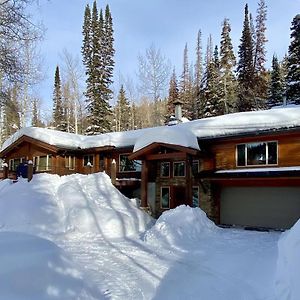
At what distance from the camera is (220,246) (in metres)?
11.6

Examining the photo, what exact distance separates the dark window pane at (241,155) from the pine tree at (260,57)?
759 inches

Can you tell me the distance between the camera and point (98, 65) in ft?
125

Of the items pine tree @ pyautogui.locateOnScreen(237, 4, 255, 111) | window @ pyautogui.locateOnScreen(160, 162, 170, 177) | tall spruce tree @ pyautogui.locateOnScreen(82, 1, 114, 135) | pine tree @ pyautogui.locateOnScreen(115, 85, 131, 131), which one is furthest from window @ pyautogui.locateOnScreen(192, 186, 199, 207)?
pine tree @ pyautogui.locateOnScreen(115, 85, 131, 131)

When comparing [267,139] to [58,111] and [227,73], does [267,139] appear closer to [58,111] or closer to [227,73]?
[227,73]

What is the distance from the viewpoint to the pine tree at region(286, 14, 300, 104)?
28.8 m

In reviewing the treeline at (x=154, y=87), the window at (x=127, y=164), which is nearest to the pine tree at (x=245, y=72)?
the treeline at (x=154, y=87)

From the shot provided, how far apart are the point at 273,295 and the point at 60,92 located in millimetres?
41197

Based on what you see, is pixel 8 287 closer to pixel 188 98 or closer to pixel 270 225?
pixel 270 225

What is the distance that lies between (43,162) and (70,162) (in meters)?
1.88

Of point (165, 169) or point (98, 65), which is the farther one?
point (98, 65)

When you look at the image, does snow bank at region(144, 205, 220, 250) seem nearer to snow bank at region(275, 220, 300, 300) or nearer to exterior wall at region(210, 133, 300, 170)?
exterior wall at region(210, 133, 300, 170)

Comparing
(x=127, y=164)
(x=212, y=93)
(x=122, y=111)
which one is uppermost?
(x=212, y=93)

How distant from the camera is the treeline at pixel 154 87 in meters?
32.9

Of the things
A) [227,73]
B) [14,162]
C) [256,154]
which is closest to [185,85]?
[227,73]
